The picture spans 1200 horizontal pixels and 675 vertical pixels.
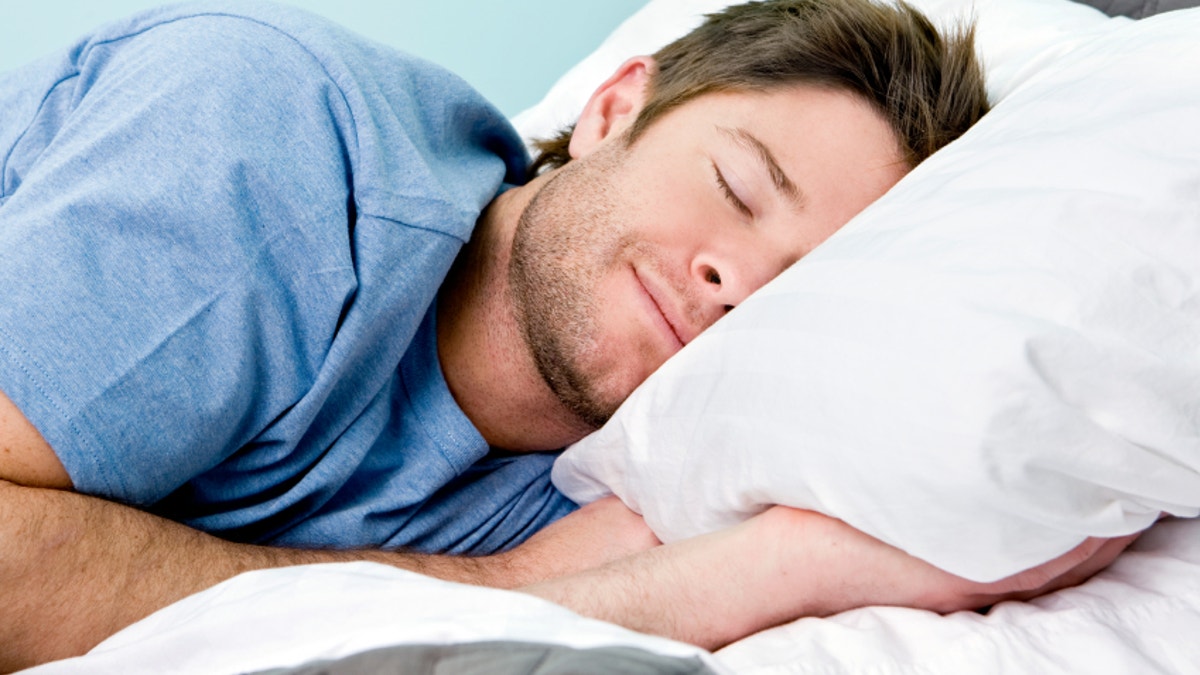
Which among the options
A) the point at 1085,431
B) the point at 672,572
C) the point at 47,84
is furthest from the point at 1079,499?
the point at 47,84

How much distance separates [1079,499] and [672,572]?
0.26 metres

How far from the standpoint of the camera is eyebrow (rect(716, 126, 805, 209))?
93 cm

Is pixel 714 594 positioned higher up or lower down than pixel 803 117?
lower down

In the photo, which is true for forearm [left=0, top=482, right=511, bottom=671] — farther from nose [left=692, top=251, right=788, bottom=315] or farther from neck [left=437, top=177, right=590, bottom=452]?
nose [left=692, top=251, right=788, bottom=315]

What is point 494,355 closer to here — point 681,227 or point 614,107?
point 681,227

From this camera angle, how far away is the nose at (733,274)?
0.92 metres

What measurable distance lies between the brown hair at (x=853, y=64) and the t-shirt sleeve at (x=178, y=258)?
411 mm

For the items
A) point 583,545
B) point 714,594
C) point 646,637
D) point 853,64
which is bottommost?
point 583,545

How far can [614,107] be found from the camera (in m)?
1.21

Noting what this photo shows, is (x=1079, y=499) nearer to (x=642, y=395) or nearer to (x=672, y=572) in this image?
(x=672, y=572)

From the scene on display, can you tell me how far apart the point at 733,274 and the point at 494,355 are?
280 millimetres

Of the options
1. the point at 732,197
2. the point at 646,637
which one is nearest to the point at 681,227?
the point at 732,197

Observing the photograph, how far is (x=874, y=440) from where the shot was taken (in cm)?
56

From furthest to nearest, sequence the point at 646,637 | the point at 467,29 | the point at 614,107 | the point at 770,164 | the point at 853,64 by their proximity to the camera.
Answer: the point at 467,29 < the point at 614,107 < the point at 853,64 < the point at 770,164 < the point at 646,637
